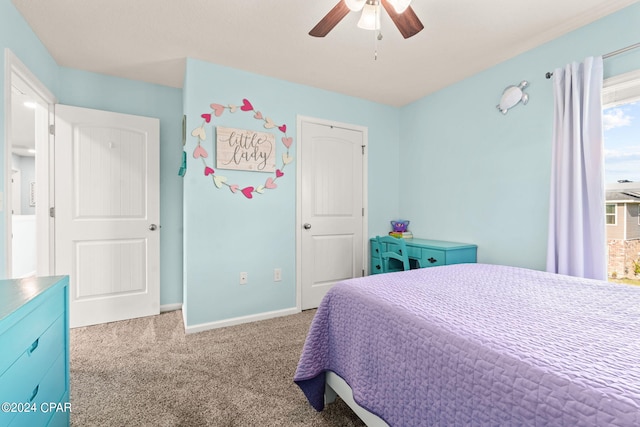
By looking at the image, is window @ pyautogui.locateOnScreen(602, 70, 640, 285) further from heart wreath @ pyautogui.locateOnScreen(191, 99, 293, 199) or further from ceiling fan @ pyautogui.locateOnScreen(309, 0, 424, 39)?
heart wreath @ pyautogui.locateOnScreen(191, 99, 293, 199)

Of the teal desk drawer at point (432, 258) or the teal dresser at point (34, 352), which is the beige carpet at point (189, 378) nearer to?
the teal dresser at point (34, 352)

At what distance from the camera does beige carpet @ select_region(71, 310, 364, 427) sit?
1477 millimetres

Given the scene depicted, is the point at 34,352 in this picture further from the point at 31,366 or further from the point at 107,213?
the point at 107,213

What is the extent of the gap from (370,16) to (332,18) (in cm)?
22

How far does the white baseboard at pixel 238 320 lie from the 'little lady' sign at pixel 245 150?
1.41 metres

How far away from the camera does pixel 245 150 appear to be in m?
2.71

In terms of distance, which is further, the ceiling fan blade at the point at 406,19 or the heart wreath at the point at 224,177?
the heart wreath at the point at 224,177

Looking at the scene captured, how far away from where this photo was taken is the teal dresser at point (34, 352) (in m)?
0.85

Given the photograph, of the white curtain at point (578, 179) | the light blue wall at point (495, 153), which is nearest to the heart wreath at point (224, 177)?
the light blue wall at point (495, 153)

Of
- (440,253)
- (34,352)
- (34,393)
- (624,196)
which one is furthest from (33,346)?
(624,196)

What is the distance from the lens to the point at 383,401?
1.08 meters

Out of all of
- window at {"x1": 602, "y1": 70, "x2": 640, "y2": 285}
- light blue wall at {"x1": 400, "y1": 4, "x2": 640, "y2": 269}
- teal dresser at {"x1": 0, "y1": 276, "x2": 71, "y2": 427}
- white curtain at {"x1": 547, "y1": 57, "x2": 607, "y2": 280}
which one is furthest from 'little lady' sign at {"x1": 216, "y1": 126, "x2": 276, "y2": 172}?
window at {"x1": 602, "y1": 70, "x2": 640, "y2": 285}

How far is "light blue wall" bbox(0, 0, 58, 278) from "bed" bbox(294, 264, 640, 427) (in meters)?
1.96

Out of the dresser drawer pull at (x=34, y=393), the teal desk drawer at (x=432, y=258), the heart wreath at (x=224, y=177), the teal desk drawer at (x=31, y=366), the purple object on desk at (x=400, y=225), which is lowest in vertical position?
the dresser drawer pull at (x=34, y=393)
